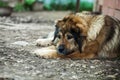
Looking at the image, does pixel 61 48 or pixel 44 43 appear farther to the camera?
pixel 44 43

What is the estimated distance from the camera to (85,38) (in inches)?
237

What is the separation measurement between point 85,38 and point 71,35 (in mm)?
241

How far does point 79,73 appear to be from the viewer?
5359 mm

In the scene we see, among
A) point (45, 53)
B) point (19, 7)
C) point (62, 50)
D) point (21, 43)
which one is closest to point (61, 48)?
point (62, 50)

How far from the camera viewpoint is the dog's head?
5.92 meters

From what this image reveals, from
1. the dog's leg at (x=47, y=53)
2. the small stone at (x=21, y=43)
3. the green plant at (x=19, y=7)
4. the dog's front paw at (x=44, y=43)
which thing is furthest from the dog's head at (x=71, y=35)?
the green plant at (x=19, y=7)

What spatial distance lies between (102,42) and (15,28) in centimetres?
367

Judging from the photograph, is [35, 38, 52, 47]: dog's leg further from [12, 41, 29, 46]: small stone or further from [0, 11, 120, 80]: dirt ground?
[12, 41, 29, 46]: small stone

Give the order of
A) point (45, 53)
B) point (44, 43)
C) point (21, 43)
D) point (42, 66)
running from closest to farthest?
point (42, 66) < point (45, 53) < point (44, 43) < point (21, 43)

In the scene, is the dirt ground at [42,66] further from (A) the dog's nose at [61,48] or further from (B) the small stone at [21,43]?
(A) the dog's nose at [61,48]

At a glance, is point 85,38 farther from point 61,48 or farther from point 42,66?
point 42,66

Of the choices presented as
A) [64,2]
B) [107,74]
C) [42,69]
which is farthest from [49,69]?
[64,2]

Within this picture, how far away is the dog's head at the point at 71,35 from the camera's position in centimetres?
592

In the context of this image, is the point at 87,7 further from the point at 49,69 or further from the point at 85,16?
the point at 49,69
